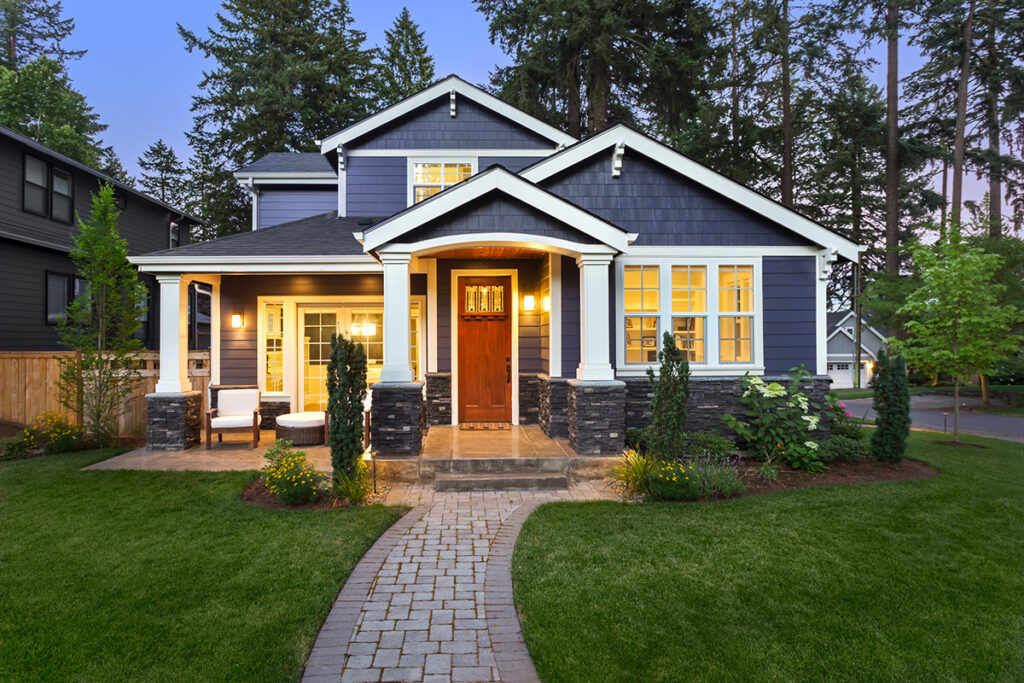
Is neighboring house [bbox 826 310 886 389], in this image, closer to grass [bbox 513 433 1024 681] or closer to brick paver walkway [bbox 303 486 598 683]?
grass [bbox 513 433 1024 681]

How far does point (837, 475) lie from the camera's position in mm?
6617

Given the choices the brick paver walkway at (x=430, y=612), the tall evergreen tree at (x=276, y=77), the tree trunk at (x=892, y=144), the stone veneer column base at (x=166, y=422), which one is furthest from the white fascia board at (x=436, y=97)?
the tall evergreen tree at (x=276, y=77)

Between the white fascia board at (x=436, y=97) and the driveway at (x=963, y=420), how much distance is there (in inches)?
360

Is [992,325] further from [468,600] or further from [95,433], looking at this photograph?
[95,433]

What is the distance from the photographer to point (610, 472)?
649 centimetres

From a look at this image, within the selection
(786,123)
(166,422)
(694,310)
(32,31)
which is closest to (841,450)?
(694,310)

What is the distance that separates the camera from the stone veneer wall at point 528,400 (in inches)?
340

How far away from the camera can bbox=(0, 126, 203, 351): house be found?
11804mm

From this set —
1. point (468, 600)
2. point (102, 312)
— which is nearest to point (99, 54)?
point (102, 312)

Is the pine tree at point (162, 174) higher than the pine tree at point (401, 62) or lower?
lower

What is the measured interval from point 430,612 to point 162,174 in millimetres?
34794

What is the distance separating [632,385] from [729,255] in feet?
8.51

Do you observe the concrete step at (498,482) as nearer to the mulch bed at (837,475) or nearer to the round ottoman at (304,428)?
the mulch bed at (837,475)

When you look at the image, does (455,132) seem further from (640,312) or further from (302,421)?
(302,421)
